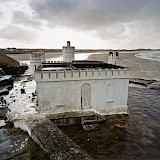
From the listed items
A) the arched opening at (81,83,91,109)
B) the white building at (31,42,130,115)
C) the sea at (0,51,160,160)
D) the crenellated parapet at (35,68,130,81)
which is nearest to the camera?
the sea at (0,51,160,160)

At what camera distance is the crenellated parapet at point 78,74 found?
17.8 metres

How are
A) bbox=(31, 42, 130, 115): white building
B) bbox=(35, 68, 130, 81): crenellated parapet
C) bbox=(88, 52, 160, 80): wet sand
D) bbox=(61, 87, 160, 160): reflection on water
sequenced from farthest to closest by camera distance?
bbox=(88, 52, 160, 80): wet sand, bbox=(31, 42, 130, 115): white building, bbox=(35, 68, 130, 81): crenellated parapet, bbox=(61, 87, 160, 160): reflection on water

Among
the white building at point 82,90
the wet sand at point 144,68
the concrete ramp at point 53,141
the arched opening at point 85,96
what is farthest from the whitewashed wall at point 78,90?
the wet sand at point 144,68

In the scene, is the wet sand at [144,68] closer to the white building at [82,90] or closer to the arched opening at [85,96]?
the white building at [82,90]

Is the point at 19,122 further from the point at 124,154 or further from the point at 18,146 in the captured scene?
the point at 124,154

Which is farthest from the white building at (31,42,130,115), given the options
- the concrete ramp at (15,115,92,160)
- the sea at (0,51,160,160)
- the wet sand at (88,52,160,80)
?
the wet sand at (88,52,160,80)

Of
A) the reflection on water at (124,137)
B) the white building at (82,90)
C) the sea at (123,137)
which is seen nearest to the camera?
the sea at (123,137)

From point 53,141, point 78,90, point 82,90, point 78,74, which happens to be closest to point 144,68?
point 82,90

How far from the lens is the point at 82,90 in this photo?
62.8ft

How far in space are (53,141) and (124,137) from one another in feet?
22.5

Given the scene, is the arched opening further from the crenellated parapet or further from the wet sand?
the wet sand

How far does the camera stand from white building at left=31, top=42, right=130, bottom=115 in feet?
59.7

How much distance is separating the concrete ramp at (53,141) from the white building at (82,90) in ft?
9.00

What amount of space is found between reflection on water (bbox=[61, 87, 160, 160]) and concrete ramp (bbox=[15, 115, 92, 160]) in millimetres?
2395
